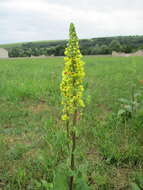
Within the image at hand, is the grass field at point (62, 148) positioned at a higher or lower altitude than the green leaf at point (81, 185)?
lower

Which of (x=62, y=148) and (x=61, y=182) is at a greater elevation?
(x=61, y=182)

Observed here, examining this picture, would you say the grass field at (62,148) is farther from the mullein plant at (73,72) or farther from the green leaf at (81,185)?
the mullein plant at (73,72)

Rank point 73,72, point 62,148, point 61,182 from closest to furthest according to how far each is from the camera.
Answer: point 73,72 → point 61,182 → point 62,148

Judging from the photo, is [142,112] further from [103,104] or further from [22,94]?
[22,94]

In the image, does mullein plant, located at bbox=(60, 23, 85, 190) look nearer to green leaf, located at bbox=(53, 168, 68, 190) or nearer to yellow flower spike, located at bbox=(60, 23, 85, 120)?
yellow flower spike, located at bbox=(60, 23, 85, 120)

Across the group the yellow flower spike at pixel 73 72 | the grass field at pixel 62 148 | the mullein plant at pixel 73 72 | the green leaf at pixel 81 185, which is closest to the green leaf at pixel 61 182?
the grass field at pixel 62 148

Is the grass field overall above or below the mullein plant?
below

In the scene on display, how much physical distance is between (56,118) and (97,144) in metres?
1.69

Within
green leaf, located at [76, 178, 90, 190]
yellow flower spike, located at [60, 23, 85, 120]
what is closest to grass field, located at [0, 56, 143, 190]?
green leaf, located at [76, 178, 90, 190]

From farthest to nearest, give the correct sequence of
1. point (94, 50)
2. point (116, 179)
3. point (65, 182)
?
point (94, 50), point (116, 179), point (65, 182)

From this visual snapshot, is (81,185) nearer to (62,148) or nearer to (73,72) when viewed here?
(73,72)

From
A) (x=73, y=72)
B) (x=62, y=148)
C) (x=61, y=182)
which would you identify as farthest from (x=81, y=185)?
(x=62, y=148)

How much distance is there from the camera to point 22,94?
7.18m

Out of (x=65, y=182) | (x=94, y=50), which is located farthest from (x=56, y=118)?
(x=94, y=50)
